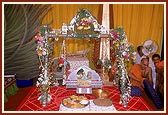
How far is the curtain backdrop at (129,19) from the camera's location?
791cm

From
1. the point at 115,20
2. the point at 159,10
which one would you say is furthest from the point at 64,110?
the point at 159,10

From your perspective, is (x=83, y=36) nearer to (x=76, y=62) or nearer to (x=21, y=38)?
(x=76, y=62)

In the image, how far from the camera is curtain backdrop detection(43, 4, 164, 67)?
7.91 meters

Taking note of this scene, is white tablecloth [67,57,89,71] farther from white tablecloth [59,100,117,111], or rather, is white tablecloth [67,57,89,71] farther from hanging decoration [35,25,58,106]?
white tablecloth [59,100,117,111]

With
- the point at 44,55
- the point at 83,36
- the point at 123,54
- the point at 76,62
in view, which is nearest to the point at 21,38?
the point at 76,62

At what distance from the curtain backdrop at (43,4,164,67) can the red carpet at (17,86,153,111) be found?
293cm

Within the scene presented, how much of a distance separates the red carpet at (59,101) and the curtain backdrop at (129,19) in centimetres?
293

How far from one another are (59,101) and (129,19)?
14.8 ft

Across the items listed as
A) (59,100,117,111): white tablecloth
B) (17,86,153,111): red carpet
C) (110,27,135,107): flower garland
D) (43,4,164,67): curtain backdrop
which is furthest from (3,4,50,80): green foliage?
(59,100,117,111): white tablecloth

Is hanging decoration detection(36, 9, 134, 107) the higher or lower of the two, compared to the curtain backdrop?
lower

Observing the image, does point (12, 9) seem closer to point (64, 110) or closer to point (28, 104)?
point (28, 104)

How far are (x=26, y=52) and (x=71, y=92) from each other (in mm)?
2645

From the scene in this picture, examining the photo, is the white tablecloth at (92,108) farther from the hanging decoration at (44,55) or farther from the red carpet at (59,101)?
the hanging decoration at (44,55)

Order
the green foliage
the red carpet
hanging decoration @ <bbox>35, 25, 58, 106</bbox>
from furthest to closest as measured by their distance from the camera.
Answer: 1. the green foliage
2. hanging decoration @ <bbox>35, 25, 58, 106</bbox>
3. the red carpet
